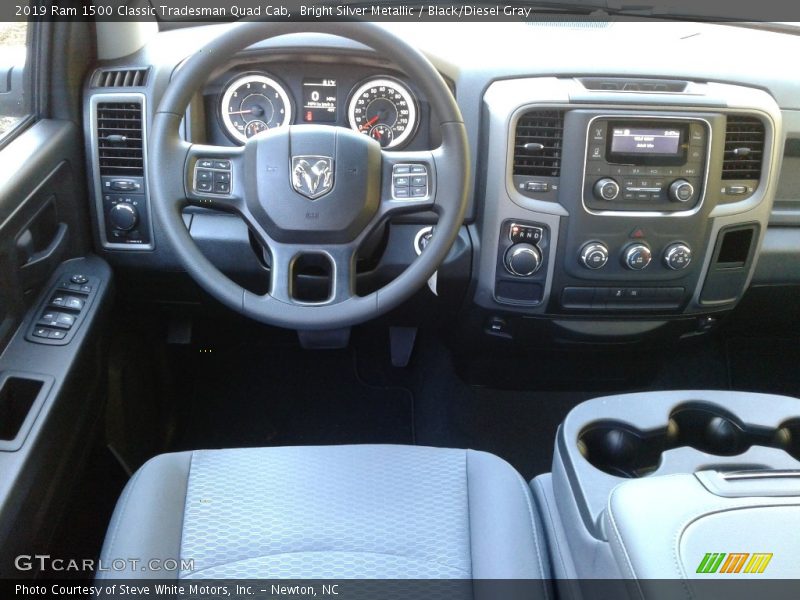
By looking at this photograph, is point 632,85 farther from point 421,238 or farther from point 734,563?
point 734,563

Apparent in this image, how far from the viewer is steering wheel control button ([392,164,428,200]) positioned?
4.90 feet

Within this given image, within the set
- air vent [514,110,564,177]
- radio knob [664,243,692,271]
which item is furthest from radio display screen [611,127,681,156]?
radio knob [664,243,692,271]

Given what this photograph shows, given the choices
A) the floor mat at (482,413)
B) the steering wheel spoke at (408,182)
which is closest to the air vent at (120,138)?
the steering wheel spoke at (408,182)

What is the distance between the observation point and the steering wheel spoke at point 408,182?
1489 millimetres

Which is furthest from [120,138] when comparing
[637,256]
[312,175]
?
[637,256]

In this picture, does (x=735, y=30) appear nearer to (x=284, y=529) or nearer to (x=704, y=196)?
(x=704, y=196)

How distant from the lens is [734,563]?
0.90m

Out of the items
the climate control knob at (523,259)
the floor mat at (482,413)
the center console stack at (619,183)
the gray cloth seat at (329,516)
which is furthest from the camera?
the floor mat at (482,413)

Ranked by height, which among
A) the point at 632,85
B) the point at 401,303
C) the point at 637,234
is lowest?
the point at 401,303

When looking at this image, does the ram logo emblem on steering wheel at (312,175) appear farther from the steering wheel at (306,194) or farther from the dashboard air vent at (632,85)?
the dashboard air vent at (632,85)

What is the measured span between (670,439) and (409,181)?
671 mm

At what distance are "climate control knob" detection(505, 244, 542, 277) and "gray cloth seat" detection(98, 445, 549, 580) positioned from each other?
0.55 m

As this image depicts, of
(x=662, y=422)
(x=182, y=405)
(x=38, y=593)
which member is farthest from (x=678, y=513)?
(x=182, y=405)

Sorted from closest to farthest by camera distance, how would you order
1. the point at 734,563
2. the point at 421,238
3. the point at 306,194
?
1. the point at 734,563
2. the point at 306,194
3. the point at 421,238
